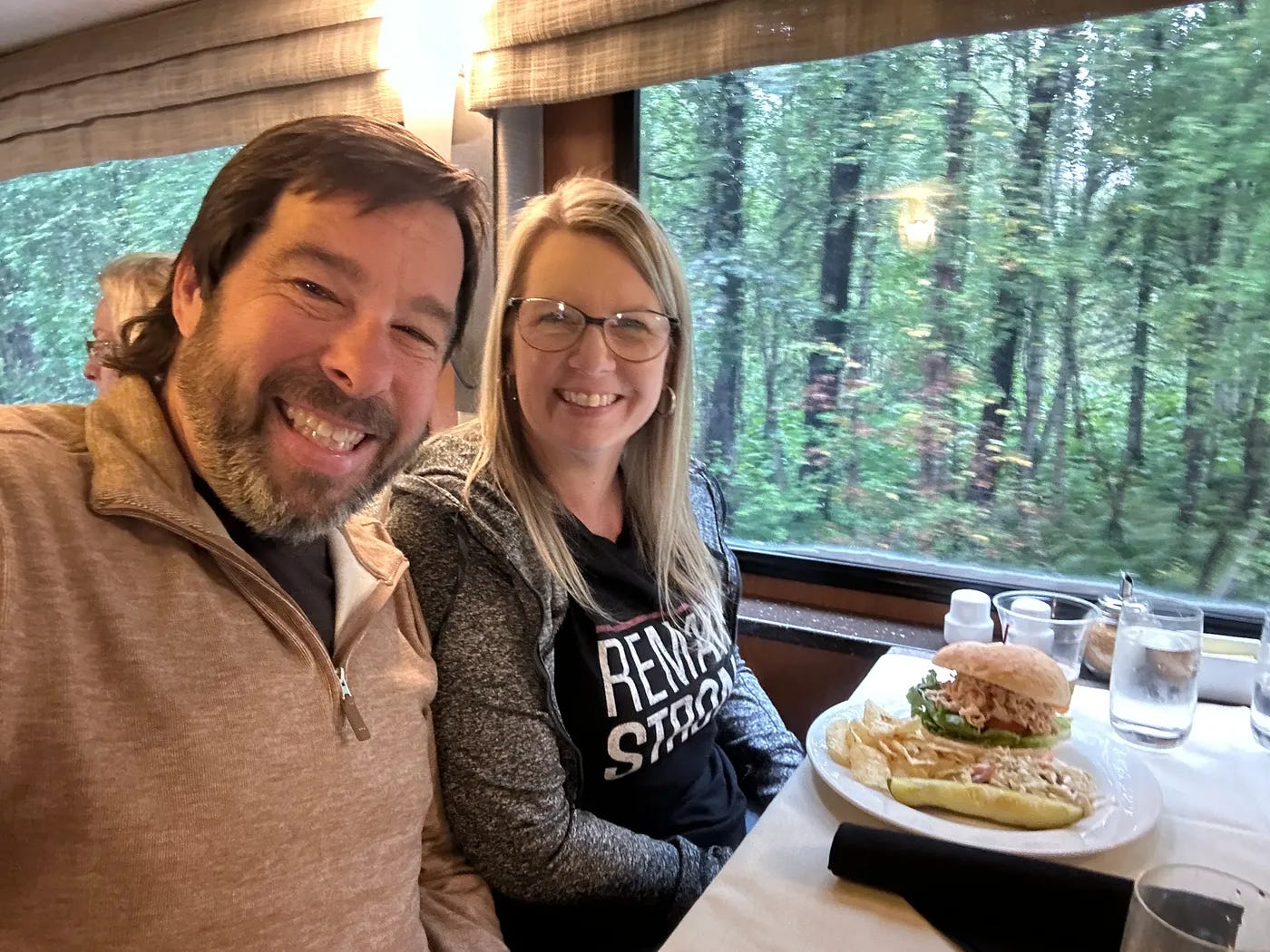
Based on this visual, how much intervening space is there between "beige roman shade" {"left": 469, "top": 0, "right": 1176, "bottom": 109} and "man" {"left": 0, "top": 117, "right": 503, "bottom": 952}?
33.8 inches

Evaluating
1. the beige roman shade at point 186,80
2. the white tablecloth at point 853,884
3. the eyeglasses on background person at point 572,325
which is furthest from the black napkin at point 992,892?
the beige roman shade at point 186,80

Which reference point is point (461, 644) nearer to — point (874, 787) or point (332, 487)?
point (332, 487)

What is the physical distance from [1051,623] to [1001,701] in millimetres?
295

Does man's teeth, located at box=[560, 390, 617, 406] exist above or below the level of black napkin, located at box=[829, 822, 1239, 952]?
above

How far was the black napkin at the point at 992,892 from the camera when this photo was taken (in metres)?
0.78

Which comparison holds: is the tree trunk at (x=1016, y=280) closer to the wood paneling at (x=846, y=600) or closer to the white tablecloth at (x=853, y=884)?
the wood paneling at (x=846, y=600)

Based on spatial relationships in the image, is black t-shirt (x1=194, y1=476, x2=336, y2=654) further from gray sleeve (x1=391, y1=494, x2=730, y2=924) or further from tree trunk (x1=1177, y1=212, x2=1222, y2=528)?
tree trunk (x1=1177, y1=212, x2=1222, y2=528)

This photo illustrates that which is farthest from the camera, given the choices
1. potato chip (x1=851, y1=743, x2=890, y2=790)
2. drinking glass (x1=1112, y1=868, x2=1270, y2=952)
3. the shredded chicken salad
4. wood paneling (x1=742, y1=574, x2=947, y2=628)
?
wood paneling (x1=742, y1=574, x2=947, y2=628)

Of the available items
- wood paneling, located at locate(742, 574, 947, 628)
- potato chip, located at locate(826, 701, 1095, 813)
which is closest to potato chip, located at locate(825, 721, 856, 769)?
potato chip, located at locate(826, 701, 1095, 813)

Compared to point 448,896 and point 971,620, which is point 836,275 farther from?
point 448,896

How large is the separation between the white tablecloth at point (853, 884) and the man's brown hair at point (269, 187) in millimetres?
786

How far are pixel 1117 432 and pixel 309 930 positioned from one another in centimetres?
160

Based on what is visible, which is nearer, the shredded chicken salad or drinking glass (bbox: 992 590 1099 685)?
the shredded chicken salad

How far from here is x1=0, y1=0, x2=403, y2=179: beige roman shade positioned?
2.21 m
